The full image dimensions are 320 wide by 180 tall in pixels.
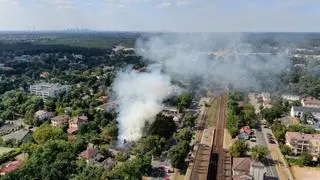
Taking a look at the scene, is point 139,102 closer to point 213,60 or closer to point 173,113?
point 173,113

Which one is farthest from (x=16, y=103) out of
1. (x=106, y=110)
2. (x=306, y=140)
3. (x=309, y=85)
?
(x=309, y=85)

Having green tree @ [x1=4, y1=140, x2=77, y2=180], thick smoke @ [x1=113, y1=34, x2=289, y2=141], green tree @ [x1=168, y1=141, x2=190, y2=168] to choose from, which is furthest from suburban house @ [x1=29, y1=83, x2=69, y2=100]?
green tree @ [x1=168, y1=141, x2=190, y2=168]

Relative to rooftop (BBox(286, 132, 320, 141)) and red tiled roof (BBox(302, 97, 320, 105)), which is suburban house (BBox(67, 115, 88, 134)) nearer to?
rooftop (BBox(286, 132, 320, 141))

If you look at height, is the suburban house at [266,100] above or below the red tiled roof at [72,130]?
above

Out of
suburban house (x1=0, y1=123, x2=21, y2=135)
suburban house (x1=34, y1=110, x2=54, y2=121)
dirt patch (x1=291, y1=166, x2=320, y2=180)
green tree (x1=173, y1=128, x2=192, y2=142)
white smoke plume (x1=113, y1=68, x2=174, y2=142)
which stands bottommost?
suburban house (x1=0, y1=123, x2=21, y2=135)

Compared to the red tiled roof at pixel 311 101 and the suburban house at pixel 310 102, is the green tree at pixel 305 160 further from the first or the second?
the red tiled roof at pixel 311 101

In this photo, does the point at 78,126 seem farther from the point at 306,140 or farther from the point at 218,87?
the point at 218,87

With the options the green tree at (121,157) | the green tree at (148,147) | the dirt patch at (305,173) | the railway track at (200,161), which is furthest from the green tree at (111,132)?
the dirt patch at (305,173)
